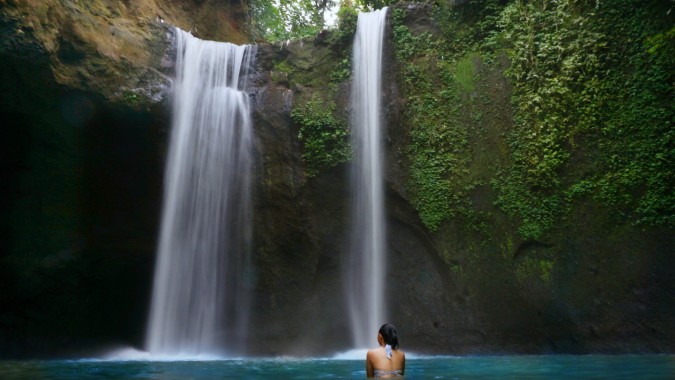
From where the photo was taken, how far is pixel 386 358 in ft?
17.9

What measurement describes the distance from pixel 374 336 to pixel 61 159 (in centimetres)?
801

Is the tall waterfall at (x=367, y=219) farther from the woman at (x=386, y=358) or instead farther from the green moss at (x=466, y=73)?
the woman at (x=386, y=358)

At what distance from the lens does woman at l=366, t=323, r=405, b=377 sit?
17.8ft

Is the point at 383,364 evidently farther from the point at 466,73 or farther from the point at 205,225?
the point at 466,73

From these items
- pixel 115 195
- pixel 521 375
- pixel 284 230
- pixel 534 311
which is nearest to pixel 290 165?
pixel 284 230

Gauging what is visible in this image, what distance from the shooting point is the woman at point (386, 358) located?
542 cm

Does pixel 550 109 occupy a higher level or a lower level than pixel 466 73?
lower

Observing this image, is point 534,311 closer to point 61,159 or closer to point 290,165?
point 290,165

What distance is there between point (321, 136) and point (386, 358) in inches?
322

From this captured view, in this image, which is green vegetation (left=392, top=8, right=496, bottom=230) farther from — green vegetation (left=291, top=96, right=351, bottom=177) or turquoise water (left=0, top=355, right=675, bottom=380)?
turquoise water (left=0, top=355, right=675, bottom=380)

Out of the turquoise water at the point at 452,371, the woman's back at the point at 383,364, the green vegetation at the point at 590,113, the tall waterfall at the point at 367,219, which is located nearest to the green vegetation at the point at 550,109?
the green vegetation at the point at 590,113

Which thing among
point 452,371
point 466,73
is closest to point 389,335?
point 452,371

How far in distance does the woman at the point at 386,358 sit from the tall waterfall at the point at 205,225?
7853 millimetres

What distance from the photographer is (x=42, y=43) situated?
409 inches
